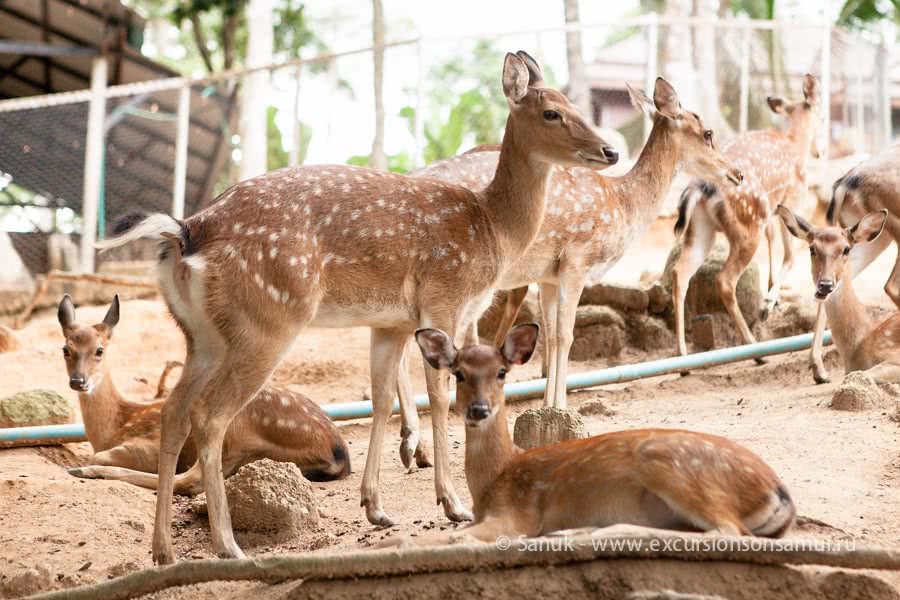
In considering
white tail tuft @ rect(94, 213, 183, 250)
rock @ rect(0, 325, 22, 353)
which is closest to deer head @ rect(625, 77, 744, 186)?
white tail tuft @ rect(94, 213, 183, 250)

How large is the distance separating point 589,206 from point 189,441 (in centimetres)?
314

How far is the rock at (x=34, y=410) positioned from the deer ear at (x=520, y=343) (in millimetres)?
4666

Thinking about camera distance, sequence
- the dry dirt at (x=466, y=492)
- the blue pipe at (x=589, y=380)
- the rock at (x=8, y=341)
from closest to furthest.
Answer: the dry dirt at (x=466, y=492) < the blue pipe at (x=589, y=380) < the rock at (x=8, y=341)

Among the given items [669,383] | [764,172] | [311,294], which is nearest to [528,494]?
[311,294]

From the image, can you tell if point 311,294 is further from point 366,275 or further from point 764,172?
point 764,172

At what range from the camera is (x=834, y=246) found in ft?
27.7

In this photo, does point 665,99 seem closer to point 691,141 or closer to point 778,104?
point 691,141

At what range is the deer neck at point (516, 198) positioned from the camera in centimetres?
616

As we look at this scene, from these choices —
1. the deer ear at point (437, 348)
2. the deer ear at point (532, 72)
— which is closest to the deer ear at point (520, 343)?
the deer ear at point (437, 348)

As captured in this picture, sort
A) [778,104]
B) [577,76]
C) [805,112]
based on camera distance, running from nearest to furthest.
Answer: [805,112], [778,104], [577,76]

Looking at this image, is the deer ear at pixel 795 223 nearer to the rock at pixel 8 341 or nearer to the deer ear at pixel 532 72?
the deer ear at pixel 532 72

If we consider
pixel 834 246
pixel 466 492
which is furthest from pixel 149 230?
pixel 834 246

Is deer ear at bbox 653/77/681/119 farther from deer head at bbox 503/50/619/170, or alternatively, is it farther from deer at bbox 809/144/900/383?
deer head at bbox 503/50/619/170

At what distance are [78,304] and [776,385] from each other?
8140 mm
